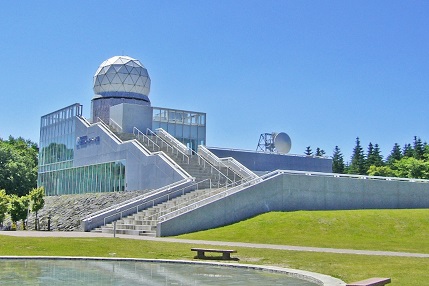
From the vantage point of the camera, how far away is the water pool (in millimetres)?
14227

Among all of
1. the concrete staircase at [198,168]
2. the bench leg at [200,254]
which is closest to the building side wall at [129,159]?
the concrete staircase at [198,168]

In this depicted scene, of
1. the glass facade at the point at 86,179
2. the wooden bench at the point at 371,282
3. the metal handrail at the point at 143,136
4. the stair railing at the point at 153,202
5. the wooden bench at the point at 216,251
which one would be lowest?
the wooden bench at the point at 371,282

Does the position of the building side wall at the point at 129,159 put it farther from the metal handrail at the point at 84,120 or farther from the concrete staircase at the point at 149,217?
the concrete staircase at the point at 149,217

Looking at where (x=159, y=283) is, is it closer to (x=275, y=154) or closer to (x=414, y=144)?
(x=275, y=154)

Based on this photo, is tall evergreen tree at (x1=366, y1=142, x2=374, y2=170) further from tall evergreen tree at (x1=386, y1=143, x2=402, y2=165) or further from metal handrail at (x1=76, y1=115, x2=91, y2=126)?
metal handrail at (x1=76, y1=115, x2=91, y2=126)

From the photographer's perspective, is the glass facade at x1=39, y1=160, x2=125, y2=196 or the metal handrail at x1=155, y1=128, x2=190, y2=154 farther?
the glass facade at x1=39, y1=160, x2=125, y2=196

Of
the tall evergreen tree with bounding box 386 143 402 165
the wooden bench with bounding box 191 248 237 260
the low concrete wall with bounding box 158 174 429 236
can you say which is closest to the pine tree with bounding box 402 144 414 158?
the tall evergreen tree with bounding box 386 143 402 165

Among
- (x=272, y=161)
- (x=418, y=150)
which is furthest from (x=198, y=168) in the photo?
(x=418, y=150)

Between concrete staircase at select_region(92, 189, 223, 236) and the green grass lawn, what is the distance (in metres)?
2.94

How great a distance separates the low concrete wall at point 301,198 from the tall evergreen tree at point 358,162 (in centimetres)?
6398

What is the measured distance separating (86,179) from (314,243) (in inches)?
1137

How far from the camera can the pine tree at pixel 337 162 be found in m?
113

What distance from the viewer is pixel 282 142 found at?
193 feet

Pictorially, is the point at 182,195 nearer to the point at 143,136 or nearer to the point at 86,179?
the point at 143,136
